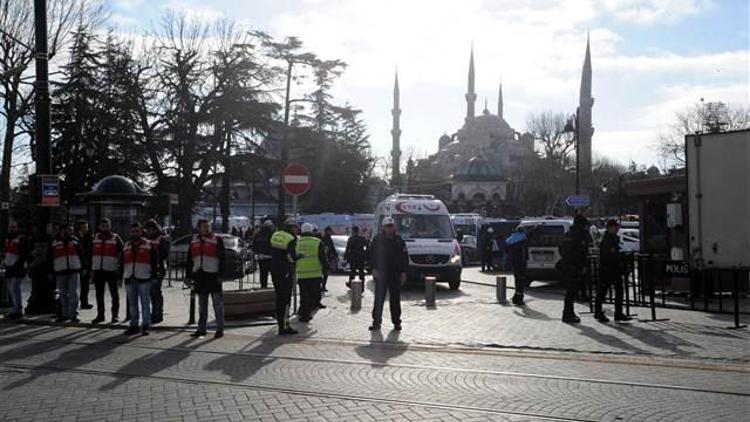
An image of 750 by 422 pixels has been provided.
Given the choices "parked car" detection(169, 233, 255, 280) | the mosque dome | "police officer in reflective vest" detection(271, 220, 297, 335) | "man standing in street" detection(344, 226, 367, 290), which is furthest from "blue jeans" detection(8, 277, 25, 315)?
the mosque dome

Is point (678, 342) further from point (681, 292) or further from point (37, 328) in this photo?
point (37, 328)

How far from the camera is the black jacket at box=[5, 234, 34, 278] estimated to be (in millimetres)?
13609

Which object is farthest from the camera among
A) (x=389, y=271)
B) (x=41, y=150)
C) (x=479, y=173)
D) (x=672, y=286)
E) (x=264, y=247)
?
(x=479, y=173)

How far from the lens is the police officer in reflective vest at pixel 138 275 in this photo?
11719mm

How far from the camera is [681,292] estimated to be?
Answer: 16.9m

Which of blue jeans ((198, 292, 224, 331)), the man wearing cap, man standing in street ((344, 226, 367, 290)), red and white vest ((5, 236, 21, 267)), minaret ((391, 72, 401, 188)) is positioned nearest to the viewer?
blue jeans ((198, 292, 224, 331))

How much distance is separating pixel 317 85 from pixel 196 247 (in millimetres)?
43772

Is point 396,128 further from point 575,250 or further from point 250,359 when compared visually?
point 250,359

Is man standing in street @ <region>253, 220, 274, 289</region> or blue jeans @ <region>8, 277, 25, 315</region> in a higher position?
man standing in street @ <region>253, 220, 274, 289</region>

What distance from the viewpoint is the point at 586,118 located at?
109 metres

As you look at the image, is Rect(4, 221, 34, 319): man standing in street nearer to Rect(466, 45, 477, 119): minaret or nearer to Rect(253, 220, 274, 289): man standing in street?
Rect(253, 220, 274, 289): man standing in street

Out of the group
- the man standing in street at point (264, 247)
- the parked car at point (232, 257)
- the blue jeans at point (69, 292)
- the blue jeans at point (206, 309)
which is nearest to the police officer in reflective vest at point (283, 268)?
the blue jeans at point (206, 309)

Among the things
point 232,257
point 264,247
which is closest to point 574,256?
point 264,247

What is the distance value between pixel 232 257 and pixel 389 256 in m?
13.0
